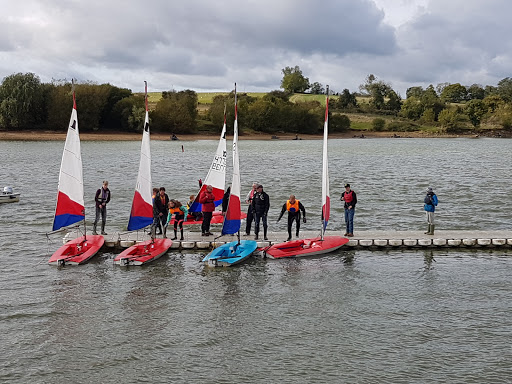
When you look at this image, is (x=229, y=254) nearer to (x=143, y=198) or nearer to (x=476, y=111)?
(x=143, y=198)

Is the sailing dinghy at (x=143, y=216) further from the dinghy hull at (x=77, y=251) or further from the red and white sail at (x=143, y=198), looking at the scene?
the dinghy hull at (x=77, y=251)

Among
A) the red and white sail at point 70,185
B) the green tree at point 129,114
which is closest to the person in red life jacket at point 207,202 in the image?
the red and white sail at point 70,185

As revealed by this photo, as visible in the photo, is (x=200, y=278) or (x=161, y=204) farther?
(x=161, y=204)

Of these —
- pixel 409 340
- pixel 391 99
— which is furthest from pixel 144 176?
pixel 391 99

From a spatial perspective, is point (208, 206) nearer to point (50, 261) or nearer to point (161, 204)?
point (161, 204)

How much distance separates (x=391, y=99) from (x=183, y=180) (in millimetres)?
135682

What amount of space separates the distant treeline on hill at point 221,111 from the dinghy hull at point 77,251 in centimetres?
8639

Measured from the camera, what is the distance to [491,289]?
18.5 meters

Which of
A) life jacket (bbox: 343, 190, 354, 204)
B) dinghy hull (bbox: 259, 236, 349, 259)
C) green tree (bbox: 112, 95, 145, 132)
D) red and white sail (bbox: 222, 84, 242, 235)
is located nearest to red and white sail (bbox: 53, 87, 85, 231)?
red and white sail (bbox: 222, 84, 242, 235)

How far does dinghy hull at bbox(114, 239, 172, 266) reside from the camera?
67.9ft

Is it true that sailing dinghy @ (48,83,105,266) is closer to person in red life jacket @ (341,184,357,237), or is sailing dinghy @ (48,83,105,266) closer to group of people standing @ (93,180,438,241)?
group of people standing @ (93,180,438,241)

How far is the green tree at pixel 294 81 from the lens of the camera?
194m

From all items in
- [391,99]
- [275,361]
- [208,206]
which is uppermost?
[391,99]

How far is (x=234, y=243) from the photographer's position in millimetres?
21922
